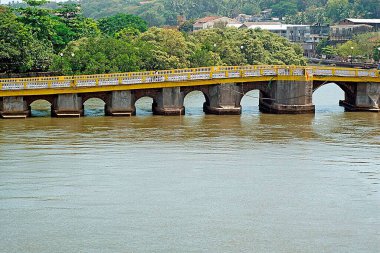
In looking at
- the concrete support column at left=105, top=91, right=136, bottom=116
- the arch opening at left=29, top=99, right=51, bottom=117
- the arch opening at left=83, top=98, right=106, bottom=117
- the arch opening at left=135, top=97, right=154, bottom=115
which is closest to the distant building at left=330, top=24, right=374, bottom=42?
the arch opening at left=135, top=97, right=154, bottom=115

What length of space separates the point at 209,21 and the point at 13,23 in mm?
118140

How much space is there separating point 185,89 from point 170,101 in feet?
5.24

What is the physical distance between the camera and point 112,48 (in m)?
71.0

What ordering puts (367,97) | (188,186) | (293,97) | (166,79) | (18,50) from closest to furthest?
(188,186), (166,79), (293,97), (367,97), (18,50)

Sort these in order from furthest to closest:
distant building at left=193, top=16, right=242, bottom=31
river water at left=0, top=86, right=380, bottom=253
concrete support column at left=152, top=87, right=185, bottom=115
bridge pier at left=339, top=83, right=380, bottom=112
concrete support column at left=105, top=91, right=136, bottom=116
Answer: distant building at left=193, top=16, right=242, bottom=31 → bridge pier at left=339, top=83, right=380, bottom=112 → concrete support column at left=152, top=87, right=185, bottom=115 → concrete support column at left=105, top=91, right=136, bottom=116 → river water at left=0, top=86, right=380, bottom=253

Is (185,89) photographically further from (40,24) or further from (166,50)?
(40,24)

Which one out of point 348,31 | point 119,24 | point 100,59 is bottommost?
point 100,59

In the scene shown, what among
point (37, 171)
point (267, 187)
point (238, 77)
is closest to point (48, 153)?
point (37, 171)

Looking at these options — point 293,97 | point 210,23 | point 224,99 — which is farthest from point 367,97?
point 210,23

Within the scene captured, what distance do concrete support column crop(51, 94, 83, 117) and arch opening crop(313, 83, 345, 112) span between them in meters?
19.7

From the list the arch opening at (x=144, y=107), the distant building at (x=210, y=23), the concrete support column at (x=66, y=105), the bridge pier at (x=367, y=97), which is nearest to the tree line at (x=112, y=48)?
the arch opening at (x=144, y=107)

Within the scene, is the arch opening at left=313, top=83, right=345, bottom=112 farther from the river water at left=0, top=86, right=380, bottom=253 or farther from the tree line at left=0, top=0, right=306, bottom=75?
the river water at left=0, top=86, right=380, bottom=253

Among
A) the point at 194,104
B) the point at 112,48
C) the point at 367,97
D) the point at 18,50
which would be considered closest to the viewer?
the point at 367,97

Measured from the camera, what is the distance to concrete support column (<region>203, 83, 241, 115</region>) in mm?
62281
